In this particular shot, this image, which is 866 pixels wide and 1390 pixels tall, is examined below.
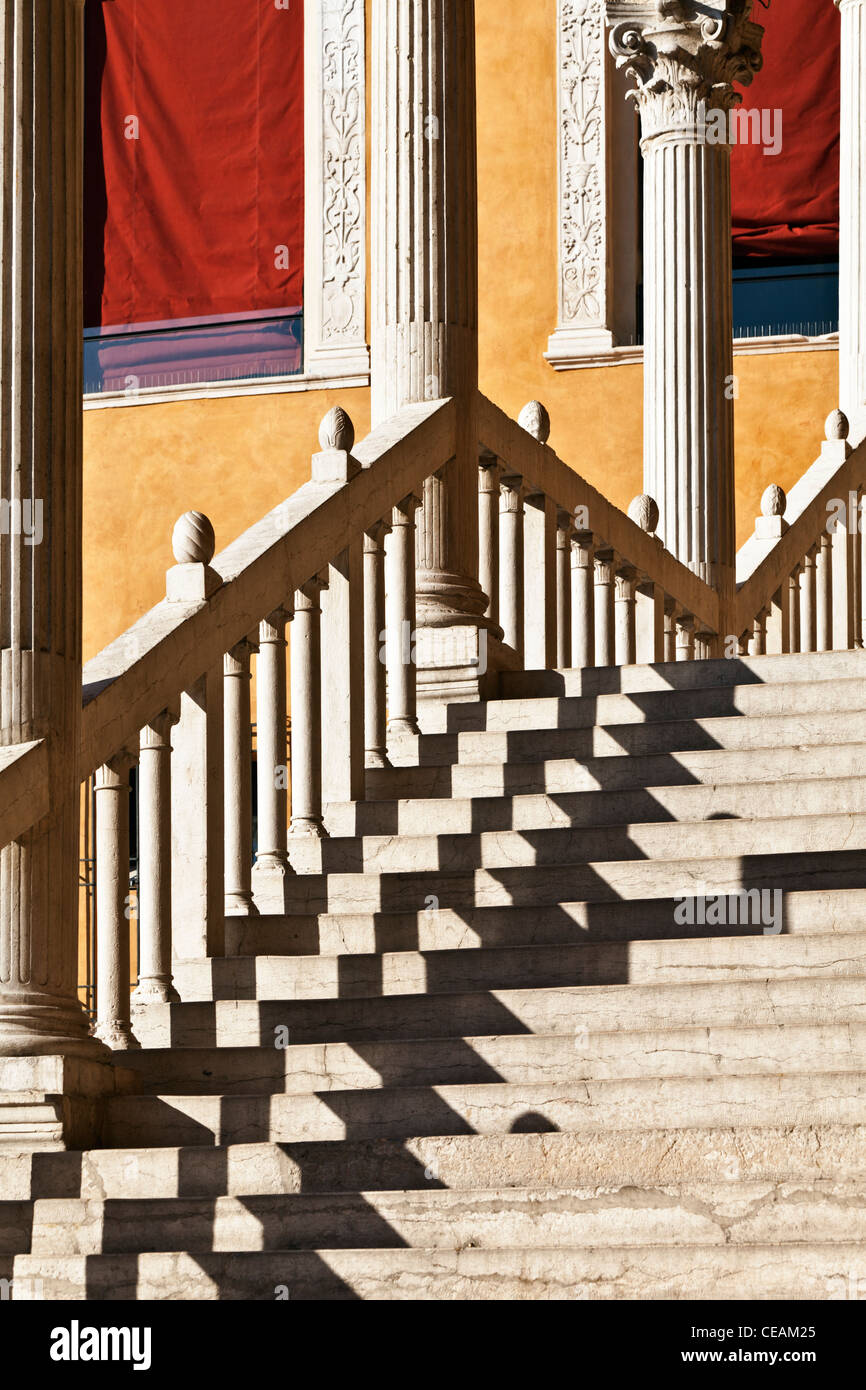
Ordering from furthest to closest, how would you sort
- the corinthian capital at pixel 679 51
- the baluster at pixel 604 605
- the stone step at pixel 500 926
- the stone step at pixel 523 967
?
1. the corinthian capital at pixel 679 51
2. the baluster at pixel 604 605
3. the stone step at pixel 500 926
4. the stone step at pixel 523 967

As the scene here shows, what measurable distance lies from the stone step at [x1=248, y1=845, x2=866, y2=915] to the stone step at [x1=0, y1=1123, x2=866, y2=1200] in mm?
1127

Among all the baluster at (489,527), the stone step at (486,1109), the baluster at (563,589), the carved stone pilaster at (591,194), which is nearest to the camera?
the stone step at (486,1109)

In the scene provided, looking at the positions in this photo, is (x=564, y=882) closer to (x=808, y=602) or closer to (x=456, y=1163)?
(x=456, y=1163)

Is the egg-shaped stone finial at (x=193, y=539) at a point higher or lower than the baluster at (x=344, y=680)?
higher

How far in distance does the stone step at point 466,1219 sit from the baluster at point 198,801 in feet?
4.45

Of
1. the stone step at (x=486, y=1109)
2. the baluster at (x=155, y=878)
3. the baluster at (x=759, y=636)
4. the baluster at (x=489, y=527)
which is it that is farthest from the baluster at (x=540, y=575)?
the stone step at (x=486, y=1109)

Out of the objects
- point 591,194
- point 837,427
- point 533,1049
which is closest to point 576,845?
point 533,1049

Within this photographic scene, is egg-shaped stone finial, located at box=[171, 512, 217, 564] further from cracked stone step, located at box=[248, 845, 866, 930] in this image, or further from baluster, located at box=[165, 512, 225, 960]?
cracked stone step, located at box=[248, 845, 866, 930]

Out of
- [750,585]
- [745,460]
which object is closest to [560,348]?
[745,460]

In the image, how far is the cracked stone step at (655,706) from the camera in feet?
24.5

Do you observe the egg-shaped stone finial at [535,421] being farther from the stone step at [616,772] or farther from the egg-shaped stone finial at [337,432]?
the stone step at [616,772]

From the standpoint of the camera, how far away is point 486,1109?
575 centimetres

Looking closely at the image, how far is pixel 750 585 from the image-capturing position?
11.3 m
